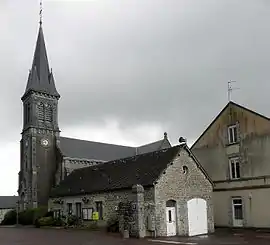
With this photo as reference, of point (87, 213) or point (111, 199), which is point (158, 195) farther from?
point (87, 213)

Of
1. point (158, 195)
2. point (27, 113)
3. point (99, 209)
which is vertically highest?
point (27, 113)

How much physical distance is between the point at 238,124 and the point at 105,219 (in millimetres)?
11889

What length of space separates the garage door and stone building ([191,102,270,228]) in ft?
12.6

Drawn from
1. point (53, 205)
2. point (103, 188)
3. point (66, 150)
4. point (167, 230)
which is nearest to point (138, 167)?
point (103, 188)

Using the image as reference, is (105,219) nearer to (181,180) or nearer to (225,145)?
(181,180)

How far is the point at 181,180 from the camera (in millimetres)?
25047

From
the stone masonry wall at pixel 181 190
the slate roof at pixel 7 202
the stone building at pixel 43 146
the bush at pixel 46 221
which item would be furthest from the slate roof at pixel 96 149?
the stone masonry wall at pixel 181 190

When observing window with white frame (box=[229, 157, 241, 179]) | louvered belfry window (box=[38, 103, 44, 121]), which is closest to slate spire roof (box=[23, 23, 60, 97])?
louvered belfry window (box=[38, 103, 44, 121])

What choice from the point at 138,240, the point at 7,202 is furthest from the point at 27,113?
the point at 138,240

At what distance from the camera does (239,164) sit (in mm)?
28688

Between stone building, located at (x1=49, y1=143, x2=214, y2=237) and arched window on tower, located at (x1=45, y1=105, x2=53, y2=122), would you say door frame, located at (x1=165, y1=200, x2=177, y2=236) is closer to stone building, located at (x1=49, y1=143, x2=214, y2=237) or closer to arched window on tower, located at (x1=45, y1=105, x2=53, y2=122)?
stone building, located at (x1=49, y1=143, x2=214, y2=237)

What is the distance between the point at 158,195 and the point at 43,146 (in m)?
30.4

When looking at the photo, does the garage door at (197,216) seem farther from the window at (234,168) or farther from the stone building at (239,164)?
the window at (234,168)

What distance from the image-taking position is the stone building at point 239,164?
26812 mm
